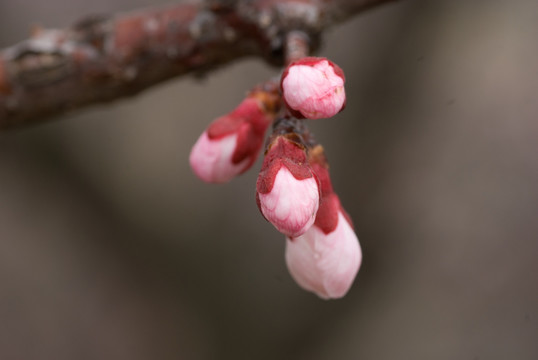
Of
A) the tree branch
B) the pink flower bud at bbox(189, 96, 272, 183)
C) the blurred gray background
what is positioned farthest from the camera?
the blurred gray background

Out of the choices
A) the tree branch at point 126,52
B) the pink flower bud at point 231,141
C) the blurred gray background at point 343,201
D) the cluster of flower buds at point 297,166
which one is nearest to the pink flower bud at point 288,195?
the cluster of flower buds at point 297,166

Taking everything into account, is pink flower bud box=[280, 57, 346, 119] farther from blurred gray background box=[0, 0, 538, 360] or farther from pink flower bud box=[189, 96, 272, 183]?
blurred gray background box=[0, 0, 538, 360]

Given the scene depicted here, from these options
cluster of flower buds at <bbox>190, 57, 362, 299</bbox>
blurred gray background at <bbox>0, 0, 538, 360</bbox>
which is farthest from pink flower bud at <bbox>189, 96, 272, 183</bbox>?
blurred gray background at <bbox>0, 0, 538, 360</bbox>

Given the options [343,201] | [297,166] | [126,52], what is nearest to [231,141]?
[297,166]

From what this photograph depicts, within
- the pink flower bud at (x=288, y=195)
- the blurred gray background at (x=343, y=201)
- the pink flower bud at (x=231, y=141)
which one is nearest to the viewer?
the pink flower bud at (x=288, y=195)

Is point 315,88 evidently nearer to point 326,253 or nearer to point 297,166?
point 297,166

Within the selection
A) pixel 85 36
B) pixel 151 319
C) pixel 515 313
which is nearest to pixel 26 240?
pixel 151 319

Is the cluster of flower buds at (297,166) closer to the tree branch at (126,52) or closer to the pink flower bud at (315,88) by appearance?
the pink flower bud at (315,88)
